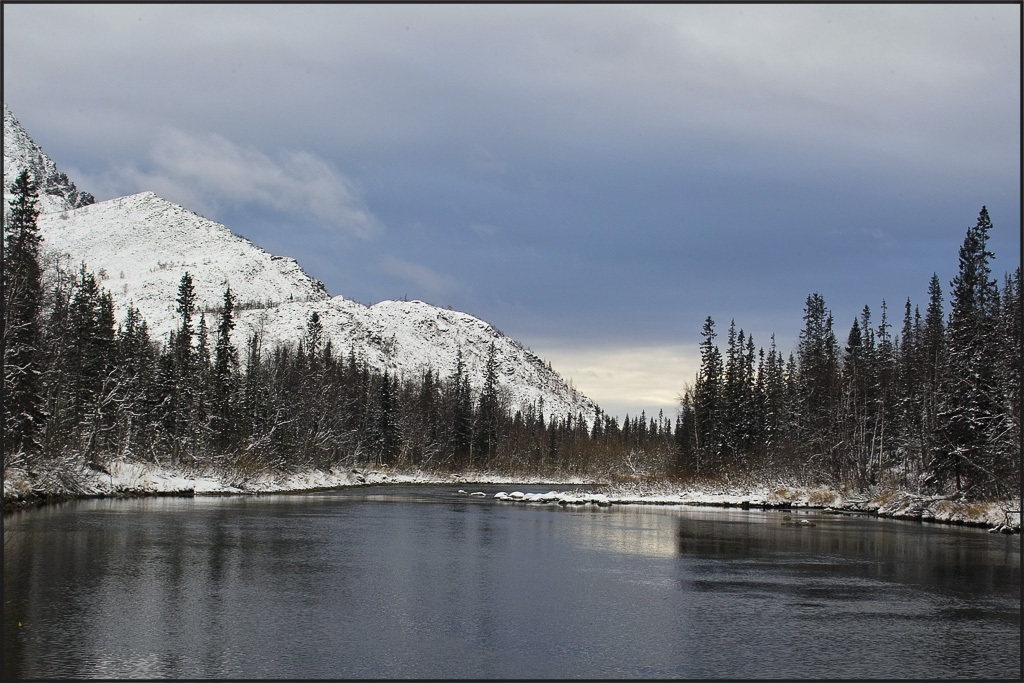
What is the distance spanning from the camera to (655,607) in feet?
84.6

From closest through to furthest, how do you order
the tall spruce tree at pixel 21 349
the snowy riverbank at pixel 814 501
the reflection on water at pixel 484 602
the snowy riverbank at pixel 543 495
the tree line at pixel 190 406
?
the reflection on water at pixel 484 602, the tall spruce tree at pixel 21 349, the snowy riverbank at pixel 543 495, the tree line at pixel 190 406, the snowy riverbank at pixel 814 501

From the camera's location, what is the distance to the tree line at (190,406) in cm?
5212

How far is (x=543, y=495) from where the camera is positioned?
75.4 meters

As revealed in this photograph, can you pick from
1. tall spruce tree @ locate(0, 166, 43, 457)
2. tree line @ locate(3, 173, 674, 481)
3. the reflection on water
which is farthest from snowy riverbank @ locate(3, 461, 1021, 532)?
the reflection on water

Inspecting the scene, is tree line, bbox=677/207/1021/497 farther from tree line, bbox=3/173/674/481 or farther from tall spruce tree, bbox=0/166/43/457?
tall spruce tree, bbox=0/166/43/457

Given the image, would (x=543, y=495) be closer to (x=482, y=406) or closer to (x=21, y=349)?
(x=21, y=349)

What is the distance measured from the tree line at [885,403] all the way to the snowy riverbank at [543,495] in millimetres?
2033

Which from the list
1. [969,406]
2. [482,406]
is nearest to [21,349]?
[969,406]

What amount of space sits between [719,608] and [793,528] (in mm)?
28988

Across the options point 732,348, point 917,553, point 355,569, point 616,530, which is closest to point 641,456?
point 732,348

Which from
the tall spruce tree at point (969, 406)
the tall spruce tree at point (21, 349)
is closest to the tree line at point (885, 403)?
the tall spruce tree at point (969, 406)

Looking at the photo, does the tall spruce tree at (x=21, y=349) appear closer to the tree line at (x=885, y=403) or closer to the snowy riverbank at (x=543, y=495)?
the snowy riverbank at (x=543, y=495)

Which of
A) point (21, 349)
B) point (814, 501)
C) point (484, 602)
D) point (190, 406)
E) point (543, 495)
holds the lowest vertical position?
point (814, 501)

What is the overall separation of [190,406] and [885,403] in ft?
228
